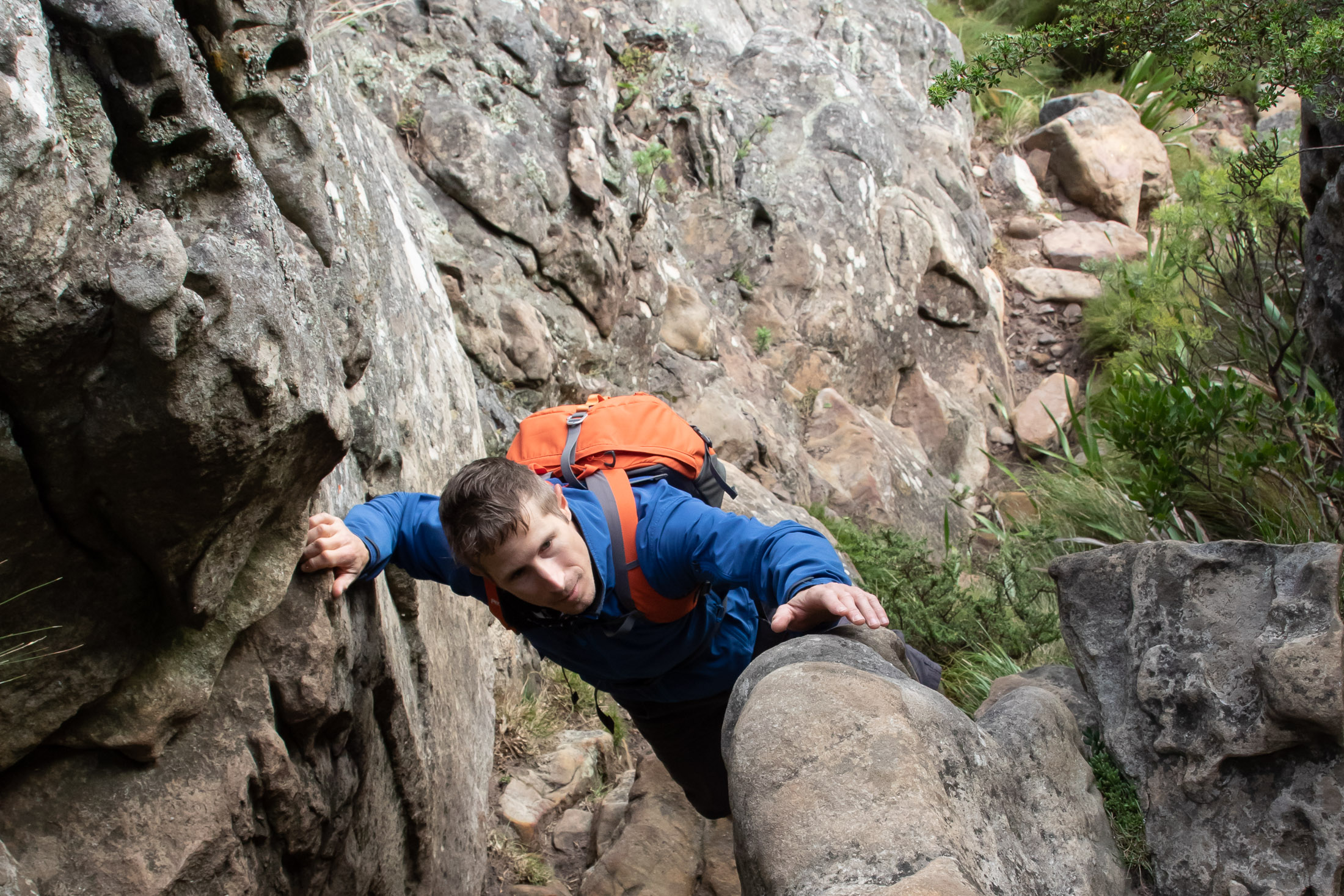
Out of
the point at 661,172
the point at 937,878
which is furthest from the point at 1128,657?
the point at 661,172

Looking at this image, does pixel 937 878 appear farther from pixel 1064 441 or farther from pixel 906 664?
pixel 1064 441

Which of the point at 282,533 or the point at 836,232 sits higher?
the point at 282,533

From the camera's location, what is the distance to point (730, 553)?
8.15 feet

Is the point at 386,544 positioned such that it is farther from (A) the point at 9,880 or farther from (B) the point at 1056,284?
(B) the point at 1056,284

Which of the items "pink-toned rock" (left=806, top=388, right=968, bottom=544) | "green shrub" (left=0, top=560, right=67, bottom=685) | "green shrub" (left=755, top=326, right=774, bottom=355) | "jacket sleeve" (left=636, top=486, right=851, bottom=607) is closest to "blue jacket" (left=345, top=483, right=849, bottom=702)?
"jacket sleeve" (left=636, top=486, right=851, bottom=607)

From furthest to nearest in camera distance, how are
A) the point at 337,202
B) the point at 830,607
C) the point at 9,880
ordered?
the point at 337,202
the point at 830,607
the point at 9,880

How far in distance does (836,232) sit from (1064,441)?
335 centimetres

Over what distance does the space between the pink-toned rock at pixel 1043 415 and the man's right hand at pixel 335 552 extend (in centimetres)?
912

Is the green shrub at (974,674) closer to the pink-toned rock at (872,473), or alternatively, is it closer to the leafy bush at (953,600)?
the leafy bush at (953,600)

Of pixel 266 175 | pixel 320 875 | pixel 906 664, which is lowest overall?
pixel 320 875

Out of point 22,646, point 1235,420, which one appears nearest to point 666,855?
point 22,646

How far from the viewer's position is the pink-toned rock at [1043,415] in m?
10.7

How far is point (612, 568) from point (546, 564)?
0.23m

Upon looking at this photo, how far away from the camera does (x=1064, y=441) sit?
308 inches
